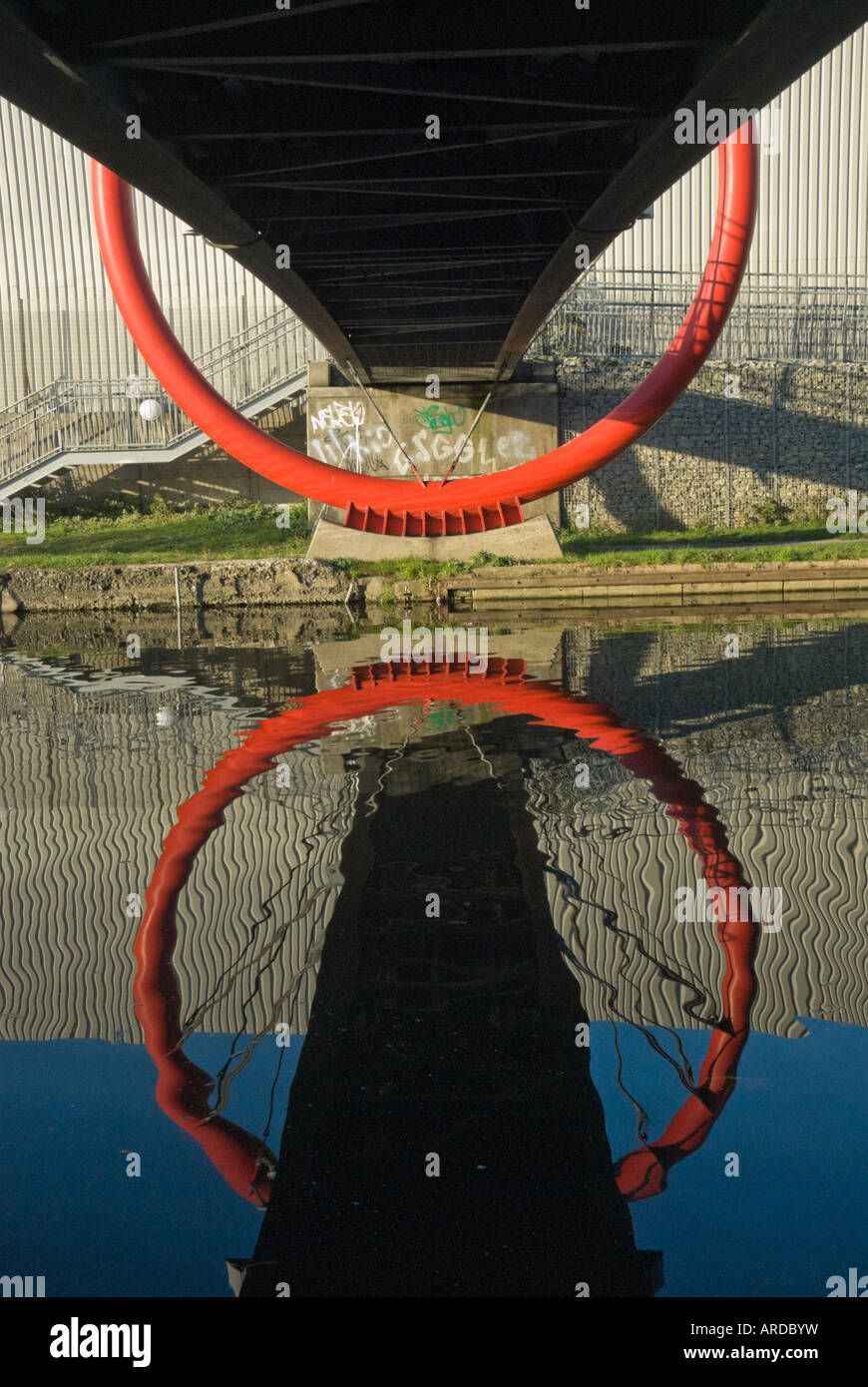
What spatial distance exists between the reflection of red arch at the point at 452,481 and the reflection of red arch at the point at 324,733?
4100 millimetres

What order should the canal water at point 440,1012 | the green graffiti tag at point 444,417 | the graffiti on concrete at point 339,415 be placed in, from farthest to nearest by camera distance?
the graffiti on concrete at point 339,415 < the green graffiti tag at point 444,417 < the canal water at point 440,1012

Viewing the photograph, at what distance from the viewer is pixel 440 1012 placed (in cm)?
432

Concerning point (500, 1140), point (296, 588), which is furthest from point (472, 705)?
point (296, 588)

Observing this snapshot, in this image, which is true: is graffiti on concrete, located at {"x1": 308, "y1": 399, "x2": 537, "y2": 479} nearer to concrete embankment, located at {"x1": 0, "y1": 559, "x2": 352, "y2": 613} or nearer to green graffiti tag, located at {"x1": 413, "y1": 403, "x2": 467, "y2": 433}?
green graffiti tag, located at {"x1": 413, "y1": 403, "x2": 467, "y2": 433}

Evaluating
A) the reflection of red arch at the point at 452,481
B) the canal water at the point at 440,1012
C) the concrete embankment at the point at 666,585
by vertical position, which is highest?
the reflection of red arch at the point at 452,481

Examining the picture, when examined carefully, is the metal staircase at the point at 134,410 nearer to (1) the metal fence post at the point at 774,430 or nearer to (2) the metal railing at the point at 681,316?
(2) the metal railing at the point at 681,316

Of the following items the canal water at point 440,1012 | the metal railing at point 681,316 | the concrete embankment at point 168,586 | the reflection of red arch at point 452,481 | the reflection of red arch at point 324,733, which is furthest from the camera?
the metal railing at point 681,316

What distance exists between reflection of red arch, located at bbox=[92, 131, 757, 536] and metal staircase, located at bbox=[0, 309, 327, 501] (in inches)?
413

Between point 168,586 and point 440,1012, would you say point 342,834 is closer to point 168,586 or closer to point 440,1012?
point 440,1012

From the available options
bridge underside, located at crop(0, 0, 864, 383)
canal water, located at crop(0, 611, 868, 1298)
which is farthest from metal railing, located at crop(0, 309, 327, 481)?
canal water, located at crop(0, 611, 868, 1298)

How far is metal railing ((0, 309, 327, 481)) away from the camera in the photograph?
84.7 feet

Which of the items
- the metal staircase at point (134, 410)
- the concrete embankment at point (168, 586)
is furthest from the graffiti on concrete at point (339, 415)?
the concrete embankment at point (168, 586)

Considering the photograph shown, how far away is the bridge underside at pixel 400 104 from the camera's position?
19.0 ft

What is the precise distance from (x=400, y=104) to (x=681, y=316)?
68.0ft
